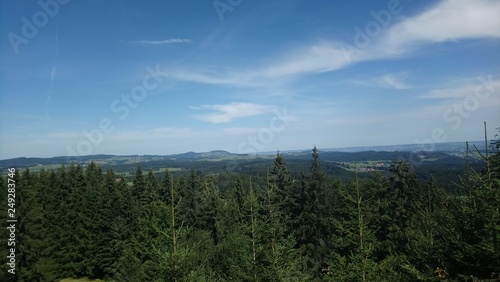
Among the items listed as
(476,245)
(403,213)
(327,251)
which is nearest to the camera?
(476,245)

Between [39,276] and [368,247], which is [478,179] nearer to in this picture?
[368,247]

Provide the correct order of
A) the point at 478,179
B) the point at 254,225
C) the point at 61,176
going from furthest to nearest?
the point at 61,176
the point at 254,225
the point at 478,179

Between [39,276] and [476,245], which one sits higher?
[476,245]

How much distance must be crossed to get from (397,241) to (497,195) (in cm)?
1867

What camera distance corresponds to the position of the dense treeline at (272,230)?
9195 millimetres

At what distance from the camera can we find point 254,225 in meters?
14.4

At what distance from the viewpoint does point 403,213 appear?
2683 centimetres

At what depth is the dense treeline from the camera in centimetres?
920

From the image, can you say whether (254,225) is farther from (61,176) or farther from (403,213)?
(61,176)

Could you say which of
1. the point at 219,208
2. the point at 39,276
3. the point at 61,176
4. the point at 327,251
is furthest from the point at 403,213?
the point at 61,176

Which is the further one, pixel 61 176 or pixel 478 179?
pixel 61 176

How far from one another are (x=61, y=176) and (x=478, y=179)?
2345 inches

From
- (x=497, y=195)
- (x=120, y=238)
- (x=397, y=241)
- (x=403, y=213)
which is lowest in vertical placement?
(x=120, y=238)

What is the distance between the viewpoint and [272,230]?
47.6 ft
